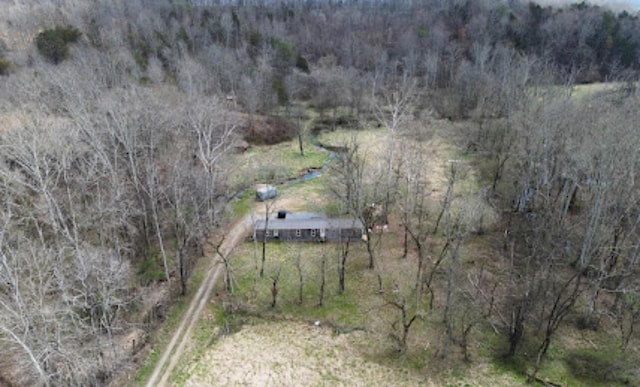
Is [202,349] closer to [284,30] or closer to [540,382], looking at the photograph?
[540,382]

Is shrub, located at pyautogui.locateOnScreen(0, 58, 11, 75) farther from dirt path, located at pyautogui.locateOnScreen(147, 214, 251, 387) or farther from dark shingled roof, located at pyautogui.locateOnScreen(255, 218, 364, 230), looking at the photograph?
dark shingled roof, located at pyautogui.locateOnScreen(255, 218, 364, 230)

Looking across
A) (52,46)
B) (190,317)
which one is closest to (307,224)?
(190,317)

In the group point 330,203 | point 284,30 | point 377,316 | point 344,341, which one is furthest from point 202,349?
point 284,30

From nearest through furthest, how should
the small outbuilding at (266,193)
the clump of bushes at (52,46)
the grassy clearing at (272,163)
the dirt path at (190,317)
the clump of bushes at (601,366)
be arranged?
1. the clump of bushes at (601,366)
2. the dirt path at (190,317)
3. the small outbuilding at (266,193)
4. the grassy clearing at (272,163)
5. the clump of bushes at (52,46)

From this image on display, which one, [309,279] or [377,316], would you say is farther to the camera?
[309,279]

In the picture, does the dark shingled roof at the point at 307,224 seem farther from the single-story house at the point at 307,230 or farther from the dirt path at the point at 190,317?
the dirt path at the point at 190,317

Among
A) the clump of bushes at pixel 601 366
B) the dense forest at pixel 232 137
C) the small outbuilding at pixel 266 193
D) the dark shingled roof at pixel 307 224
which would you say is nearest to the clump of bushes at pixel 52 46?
the dense forest at pixel 232 137

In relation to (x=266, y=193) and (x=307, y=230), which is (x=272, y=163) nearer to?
(x=266, y=193)
